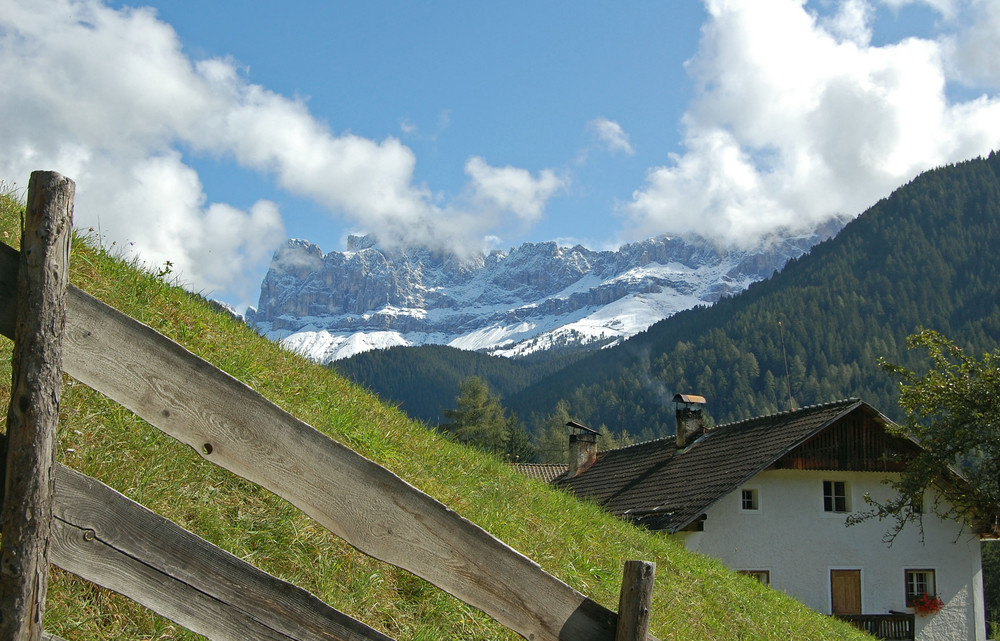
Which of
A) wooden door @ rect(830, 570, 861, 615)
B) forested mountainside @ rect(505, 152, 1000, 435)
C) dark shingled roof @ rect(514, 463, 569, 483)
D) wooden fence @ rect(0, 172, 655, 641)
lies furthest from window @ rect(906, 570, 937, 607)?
forested mountainside @ rect(505, 152, 1000, 435)

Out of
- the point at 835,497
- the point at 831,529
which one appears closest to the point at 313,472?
Answer: the point at 831,529

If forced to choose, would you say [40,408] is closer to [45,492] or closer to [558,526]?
[45,492]

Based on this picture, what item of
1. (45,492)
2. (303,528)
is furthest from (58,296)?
(303,528)

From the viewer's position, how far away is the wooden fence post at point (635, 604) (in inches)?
133

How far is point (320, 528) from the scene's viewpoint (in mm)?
5273

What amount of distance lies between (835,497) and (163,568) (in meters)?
29.4

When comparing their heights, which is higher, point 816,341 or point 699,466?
point 816,341

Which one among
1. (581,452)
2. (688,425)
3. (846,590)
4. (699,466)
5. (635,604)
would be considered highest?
(688,425)

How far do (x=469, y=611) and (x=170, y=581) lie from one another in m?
2.85

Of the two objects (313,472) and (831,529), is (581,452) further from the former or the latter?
(313,472)

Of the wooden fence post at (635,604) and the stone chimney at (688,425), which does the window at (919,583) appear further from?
the wooden fence post at (635,604)

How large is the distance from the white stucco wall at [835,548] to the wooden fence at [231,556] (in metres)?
25.0

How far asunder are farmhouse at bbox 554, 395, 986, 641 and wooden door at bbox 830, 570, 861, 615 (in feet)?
0.11

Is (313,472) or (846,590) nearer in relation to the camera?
(313,472)
